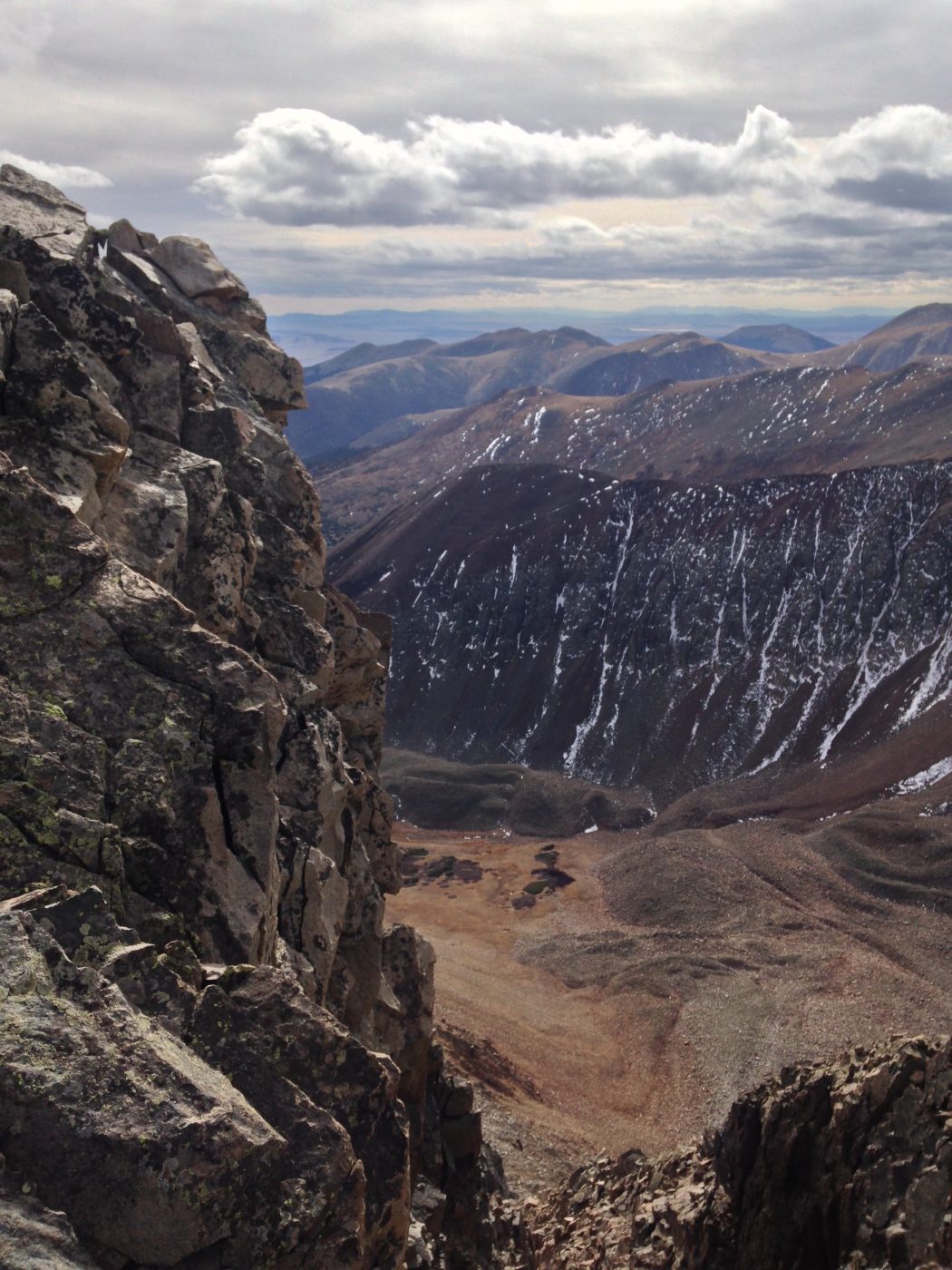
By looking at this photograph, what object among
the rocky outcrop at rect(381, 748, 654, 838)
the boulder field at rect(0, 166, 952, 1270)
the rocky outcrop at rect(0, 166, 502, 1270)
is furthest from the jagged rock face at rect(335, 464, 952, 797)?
the rocky outcrop at rect(0, 166, 502, 1270)

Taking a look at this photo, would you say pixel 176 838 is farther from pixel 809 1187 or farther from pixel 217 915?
pixel 809 1187

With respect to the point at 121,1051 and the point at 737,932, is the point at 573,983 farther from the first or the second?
the point at 121,1051

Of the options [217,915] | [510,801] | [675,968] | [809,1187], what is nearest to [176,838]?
[217,915]

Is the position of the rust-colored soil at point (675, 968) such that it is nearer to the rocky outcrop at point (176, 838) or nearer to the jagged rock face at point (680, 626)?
the rocky outcrop at point (176, 838)

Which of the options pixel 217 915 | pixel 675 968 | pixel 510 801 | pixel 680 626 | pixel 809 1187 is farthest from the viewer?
pixel 680 626

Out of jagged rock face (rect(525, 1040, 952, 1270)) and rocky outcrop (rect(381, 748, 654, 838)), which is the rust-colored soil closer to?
rocky outcrop (rect(381, 748, 654, 838))
